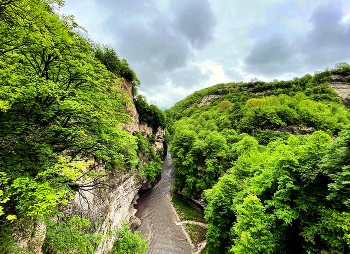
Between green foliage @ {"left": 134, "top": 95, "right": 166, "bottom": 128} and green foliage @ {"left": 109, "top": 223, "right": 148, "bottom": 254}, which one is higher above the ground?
green foliage @ {"left": 134, "top": 95, "right": 166, "bottom": 128}

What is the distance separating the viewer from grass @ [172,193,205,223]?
21.3 meters

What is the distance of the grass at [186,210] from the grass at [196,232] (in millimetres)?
1606

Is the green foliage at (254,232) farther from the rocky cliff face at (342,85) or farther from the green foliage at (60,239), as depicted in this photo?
the rocky cliff face at (342,85)

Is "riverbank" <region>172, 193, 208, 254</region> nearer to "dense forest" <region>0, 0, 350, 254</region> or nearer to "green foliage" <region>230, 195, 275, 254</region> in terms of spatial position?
"dense forest" <region>0, 0, 350, 254</region>

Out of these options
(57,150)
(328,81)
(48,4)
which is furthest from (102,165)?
(328,81)

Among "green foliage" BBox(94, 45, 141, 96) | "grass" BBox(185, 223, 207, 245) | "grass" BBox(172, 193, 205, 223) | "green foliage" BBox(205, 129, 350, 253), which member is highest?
"green foliage" BBox(94, 45, 141, 96)

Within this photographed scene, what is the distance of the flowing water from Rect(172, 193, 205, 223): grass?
3.54ft

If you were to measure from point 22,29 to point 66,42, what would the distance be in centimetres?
133

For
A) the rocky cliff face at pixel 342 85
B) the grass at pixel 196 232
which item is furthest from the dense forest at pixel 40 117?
the rocky cliff face at pixel 342 85

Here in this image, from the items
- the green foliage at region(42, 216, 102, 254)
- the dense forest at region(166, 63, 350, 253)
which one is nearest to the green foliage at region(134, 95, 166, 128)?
the dense forest at region(166, 63, 350, 253)

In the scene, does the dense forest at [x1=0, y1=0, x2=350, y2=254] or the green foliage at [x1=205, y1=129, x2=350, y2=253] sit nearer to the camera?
the dense forest at [x1=0, y1=0, x2=350, y2=254]

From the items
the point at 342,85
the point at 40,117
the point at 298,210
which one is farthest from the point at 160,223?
the point at 342,85

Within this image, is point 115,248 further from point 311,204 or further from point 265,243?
point 311,204

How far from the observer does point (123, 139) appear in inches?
322
